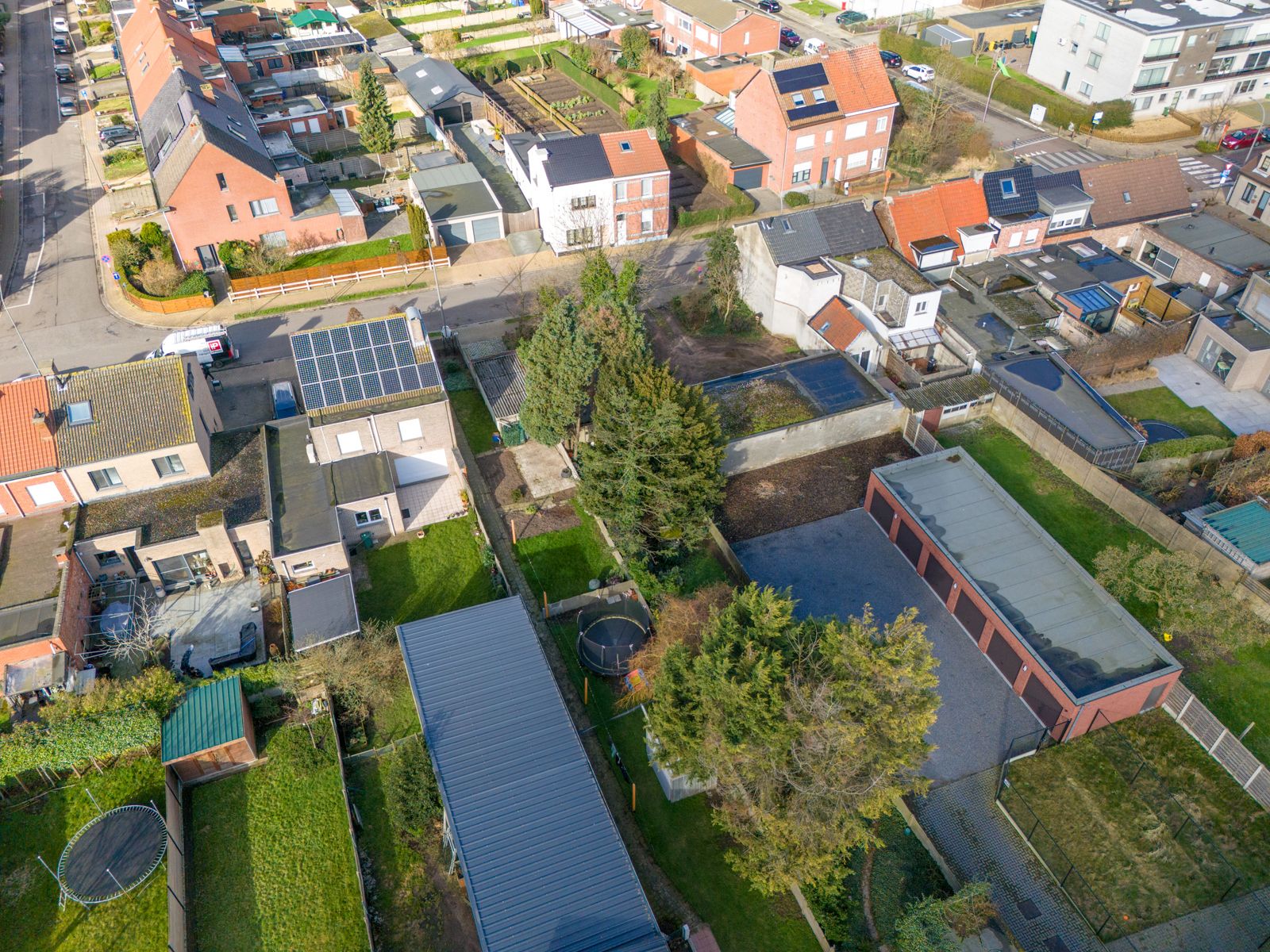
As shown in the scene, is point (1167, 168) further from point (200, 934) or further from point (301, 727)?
point (200, 934)

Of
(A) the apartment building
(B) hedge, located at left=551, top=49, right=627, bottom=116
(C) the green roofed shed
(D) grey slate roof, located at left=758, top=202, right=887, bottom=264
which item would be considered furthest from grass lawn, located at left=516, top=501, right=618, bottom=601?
(C) the green roofed shed

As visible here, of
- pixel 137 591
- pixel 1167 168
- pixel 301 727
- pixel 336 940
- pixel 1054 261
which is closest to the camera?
pixel 336 940

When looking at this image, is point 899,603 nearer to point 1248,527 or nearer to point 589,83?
point 1248,527

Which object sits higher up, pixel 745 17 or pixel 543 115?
pixel 745 17

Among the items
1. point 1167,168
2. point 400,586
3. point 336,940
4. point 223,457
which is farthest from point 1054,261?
point 336,940

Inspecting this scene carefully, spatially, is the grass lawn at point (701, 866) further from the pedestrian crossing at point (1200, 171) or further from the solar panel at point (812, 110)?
the pedestrian crossing at point (1200, 171)

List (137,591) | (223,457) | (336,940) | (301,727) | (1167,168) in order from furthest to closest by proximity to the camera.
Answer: (1167,168), (223,457), (137,591), (301,727), (336,940)

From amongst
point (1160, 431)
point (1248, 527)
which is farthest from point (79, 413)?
point (1160, 431)

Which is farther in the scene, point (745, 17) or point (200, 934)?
point (745, 17)
